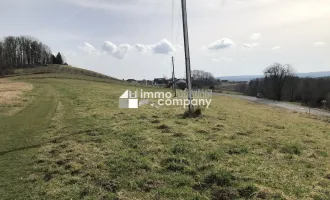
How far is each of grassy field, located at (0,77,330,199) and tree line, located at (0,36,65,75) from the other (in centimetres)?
8519

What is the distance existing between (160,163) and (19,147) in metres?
5.16

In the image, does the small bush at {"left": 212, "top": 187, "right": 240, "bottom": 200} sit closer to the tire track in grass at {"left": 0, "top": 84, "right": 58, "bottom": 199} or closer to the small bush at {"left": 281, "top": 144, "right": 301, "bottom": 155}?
the tire track in grass at {"left": 0, "top": 84, "right": 58, "bottom": 199}

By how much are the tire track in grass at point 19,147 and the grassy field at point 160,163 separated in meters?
0.02

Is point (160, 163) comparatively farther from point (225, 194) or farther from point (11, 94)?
point (11, 94)

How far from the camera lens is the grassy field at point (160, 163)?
5734 mm

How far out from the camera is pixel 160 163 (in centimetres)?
748

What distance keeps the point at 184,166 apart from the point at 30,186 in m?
3.54

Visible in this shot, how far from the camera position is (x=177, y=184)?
6.05 meters

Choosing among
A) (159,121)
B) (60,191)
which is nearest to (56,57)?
(159,121)

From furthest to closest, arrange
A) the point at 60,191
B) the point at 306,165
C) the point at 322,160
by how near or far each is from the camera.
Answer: the point at 322,160 < the point at 306,165 < the point at 60,191

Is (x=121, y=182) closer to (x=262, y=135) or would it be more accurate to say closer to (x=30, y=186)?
(x=30, y=186)

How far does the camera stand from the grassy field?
5734 mm

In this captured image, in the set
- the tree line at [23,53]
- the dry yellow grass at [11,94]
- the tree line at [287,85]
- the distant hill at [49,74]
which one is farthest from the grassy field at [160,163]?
the tree line at [23,53]

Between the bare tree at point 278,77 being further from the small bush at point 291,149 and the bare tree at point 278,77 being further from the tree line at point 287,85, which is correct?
the small bush at point 291,149
